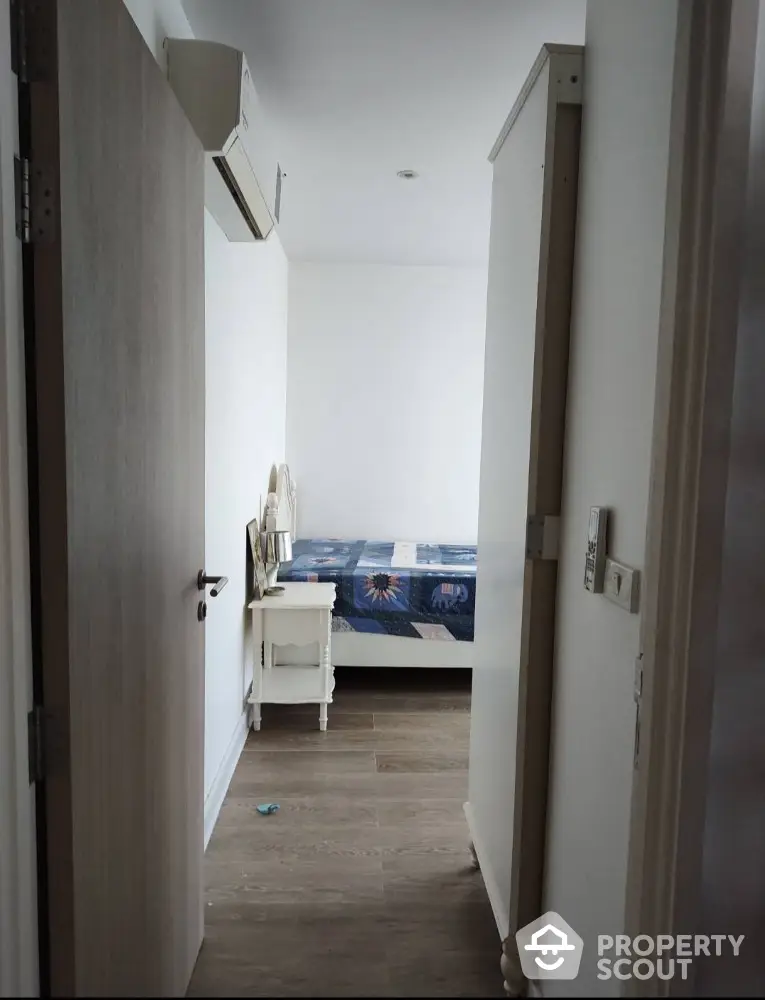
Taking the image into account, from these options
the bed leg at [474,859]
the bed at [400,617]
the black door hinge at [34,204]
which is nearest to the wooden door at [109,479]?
the black door hinge at [34,204]

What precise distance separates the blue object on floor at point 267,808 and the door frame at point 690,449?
1698 mm

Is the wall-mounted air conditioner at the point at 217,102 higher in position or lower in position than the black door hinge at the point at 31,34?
higher

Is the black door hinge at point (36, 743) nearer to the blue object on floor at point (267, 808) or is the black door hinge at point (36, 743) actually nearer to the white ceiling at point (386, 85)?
the blue object on floor at point (267, 808)

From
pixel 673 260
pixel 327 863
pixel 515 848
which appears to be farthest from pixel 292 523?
pixel 673 260

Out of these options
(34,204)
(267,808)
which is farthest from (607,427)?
(267,808)

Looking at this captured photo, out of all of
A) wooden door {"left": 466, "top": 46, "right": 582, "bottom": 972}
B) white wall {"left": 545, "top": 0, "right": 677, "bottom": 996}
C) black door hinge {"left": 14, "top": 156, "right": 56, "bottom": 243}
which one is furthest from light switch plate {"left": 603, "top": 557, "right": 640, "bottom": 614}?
black door hinge {"left": 14, "top": 156, "right": 56, "bottom": 243}

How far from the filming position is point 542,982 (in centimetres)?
86

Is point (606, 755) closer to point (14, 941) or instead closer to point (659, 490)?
point (659, 490)

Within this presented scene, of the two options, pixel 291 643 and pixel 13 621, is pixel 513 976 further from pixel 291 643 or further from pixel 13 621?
pixel 291 643

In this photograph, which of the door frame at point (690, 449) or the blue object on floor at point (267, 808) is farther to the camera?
the blue object on floor at point (267, 808)

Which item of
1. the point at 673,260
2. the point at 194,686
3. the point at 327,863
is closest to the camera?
the point at 673,260

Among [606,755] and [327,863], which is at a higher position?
[606,755]

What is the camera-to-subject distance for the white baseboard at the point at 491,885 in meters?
1.57

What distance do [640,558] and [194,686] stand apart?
1.08m
